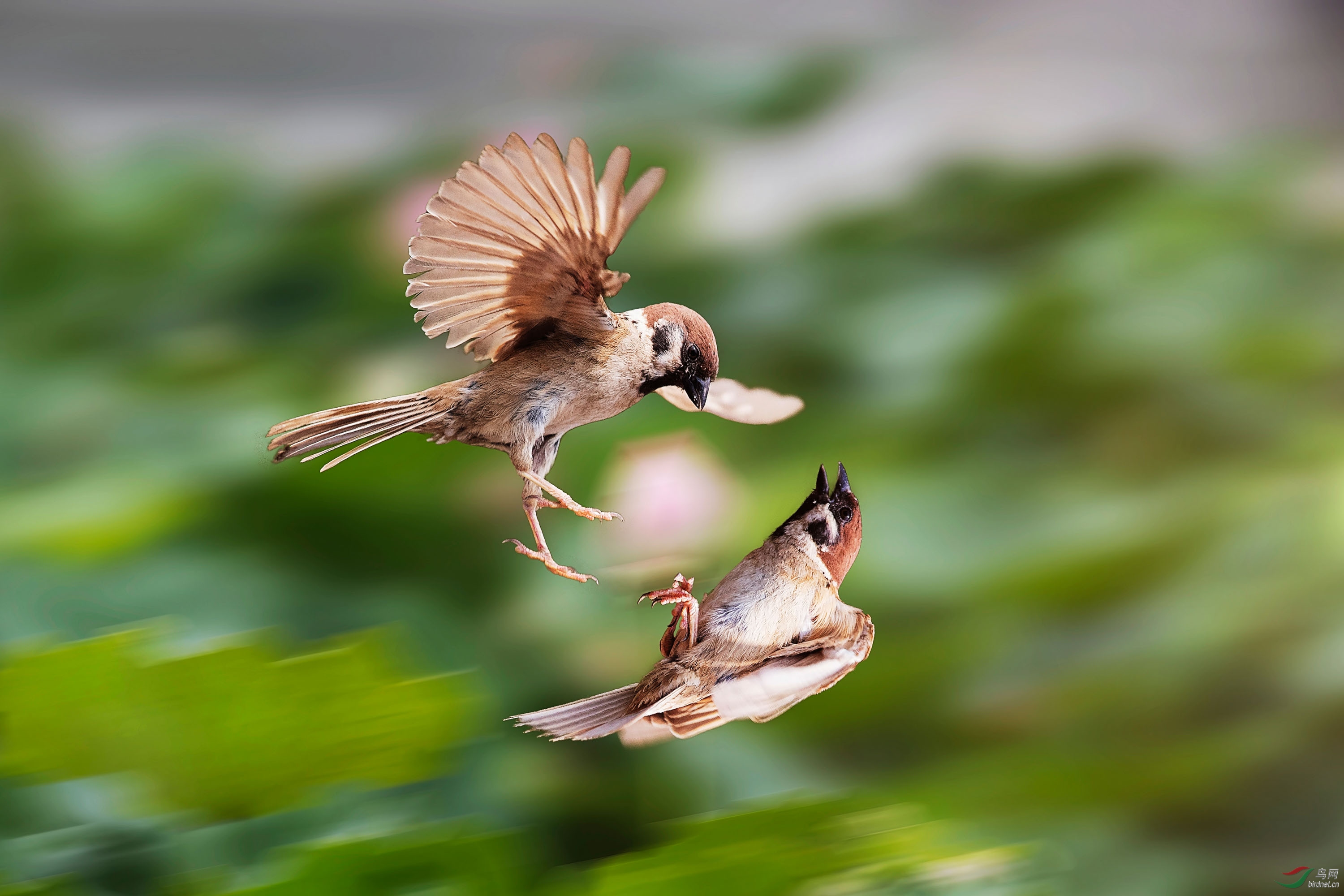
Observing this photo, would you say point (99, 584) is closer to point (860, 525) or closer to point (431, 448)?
point (431, 448)

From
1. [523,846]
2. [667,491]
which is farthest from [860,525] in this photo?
[523,846]

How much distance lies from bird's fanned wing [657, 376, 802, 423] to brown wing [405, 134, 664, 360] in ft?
0.11

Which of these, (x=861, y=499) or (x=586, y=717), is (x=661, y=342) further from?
(x=861, y=499)

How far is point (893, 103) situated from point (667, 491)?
2.82 ft

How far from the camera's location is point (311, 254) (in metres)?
0.85

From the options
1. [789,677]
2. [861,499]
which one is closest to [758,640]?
[789,677]

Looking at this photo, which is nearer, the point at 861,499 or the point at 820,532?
the point at 820,532

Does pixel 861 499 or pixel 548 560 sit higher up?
pixel 861 499

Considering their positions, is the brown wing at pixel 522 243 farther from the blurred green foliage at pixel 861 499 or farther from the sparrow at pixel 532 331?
the blurred green foliage at pixel 861 499

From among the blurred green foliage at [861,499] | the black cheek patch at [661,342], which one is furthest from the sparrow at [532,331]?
the blurred green foliage at [861,499]

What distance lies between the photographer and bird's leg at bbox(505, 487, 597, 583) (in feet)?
0.71

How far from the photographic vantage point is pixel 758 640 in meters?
0.24

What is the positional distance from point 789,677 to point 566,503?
66 mm

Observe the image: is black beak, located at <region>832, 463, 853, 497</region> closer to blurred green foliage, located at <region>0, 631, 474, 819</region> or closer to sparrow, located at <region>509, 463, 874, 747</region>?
sparrow, located at <region>509, 463, 874, 747</region>
